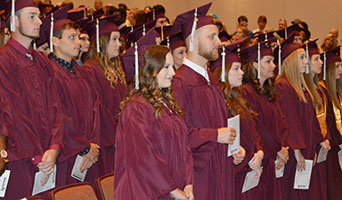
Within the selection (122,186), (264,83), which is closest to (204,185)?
(122,186)

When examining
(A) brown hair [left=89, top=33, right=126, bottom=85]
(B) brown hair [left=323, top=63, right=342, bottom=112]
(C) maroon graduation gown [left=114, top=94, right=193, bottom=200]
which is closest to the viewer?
(C) maroon graduation gown [left=114, top=94, right=193, bottom=200]

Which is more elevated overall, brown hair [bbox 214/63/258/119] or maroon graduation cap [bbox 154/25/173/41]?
maroon graduation cap [bbox 154/25/173/41]

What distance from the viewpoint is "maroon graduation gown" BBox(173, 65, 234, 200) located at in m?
4.29

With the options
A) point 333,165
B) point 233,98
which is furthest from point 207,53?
point 333,165

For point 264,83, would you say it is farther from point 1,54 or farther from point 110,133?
point 1,54

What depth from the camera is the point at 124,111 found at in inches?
141

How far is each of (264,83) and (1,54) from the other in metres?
2.88

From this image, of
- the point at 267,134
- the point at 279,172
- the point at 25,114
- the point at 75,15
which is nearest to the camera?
the point at 25,114

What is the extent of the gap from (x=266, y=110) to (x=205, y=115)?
4.69 ft

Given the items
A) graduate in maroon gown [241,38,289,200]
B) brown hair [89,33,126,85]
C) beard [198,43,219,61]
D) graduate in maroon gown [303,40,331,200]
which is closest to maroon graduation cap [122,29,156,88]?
beard [198,43,219,61]

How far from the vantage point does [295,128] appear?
6074 millimetres

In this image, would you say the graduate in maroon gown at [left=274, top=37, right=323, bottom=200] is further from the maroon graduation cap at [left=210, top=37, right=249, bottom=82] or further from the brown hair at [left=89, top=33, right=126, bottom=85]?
the brown hair at [left=89, top=33, right=126, bottom=85]

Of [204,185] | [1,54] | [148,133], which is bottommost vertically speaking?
[204,185]

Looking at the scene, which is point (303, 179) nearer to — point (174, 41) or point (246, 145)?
point (246, 145)
